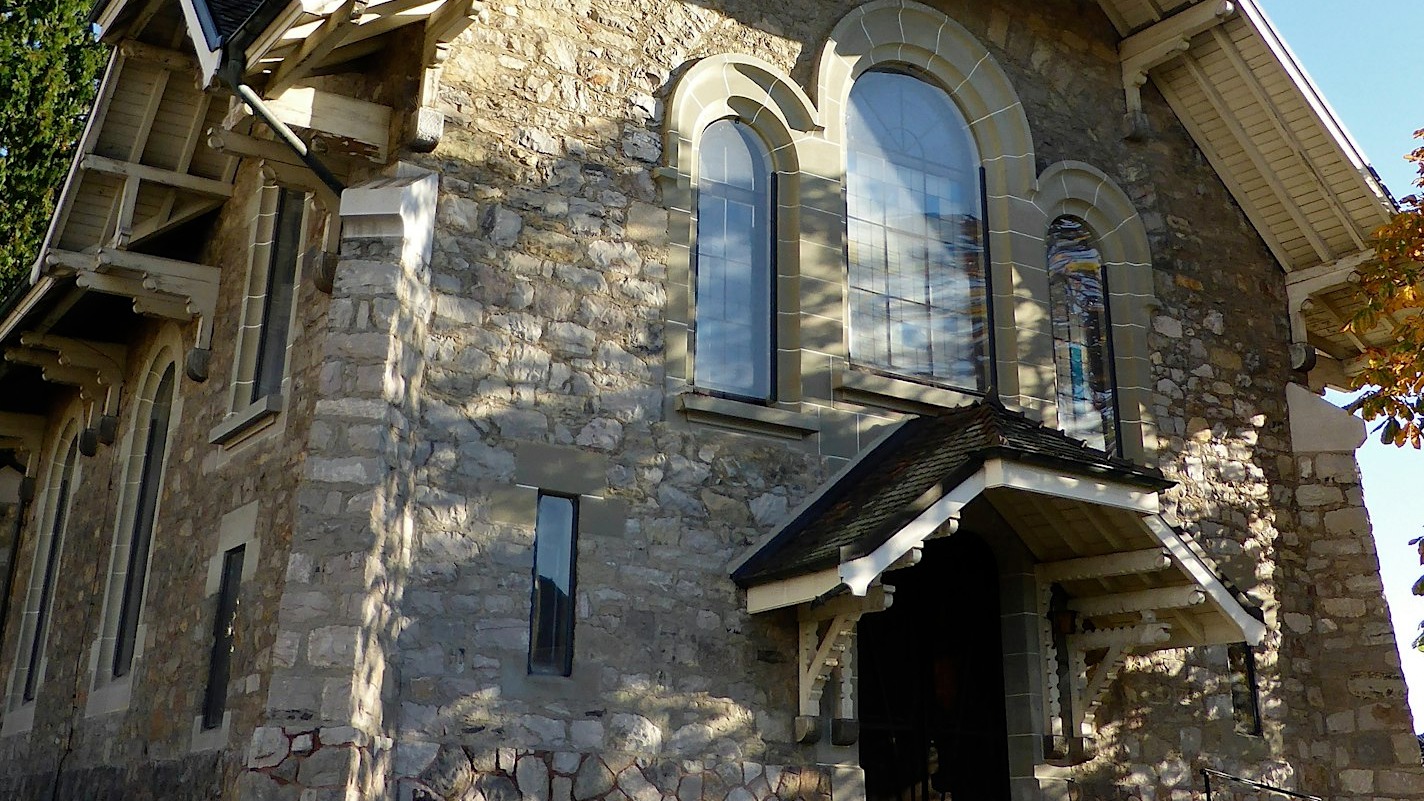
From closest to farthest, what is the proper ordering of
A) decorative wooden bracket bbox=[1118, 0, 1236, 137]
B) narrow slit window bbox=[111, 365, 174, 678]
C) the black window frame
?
the black window frame
narrow slit window bbox=[111, 365, 174, 678]
decorative wooden bracket bbox=[1118, 0, 1236, 137]

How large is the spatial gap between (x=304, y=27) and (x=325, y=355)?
1.97m

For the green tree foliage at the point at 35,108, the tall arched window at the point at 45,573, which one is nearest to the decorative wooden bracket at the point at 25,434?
the tall arched window at the point at 45,573

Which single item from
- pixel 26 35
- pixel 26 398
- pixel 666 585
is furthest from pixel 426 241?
pixel 26 35

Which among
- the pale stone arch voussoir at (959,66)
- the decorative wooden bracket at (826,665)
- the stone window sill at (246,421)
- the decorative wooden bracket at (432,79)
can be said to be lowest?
the decorative wooden bracket at (826,665)

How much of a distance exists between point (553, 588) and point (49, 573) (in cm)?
889

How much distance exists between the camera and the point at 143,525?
1340 centimetres

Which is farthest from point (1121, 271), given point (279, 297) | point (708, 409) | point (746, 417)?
point (279, 297)

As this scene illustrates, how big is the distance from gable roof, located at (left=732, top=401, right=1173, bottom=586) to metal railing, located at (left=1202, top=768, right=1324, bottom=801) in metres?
2.90

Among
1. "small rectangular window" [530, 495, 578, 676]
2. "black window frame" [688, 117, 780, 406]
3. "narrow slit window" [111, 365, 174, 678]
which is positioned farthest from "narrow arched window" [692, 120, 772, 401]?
"narrow slit window" [111, 365, 174, 678]

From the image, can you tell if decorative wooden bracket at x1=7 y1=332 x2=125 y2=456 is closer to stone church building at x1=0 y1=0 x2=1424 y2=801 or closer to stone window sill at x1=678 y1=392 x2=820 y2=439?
stone church building at x1=0 y1=0 x2=1424 y2=801

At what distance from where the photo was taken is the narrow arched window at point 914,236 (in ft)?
38.5

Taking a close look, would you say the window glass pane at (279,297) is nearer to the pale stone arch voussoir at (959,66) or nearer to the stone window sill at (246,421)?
the stone window sill at (246,421)

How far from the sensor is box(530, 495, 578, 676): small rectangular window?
9.42m

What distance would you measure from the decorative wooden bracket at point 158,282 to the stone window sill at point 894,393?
523 centimetres
